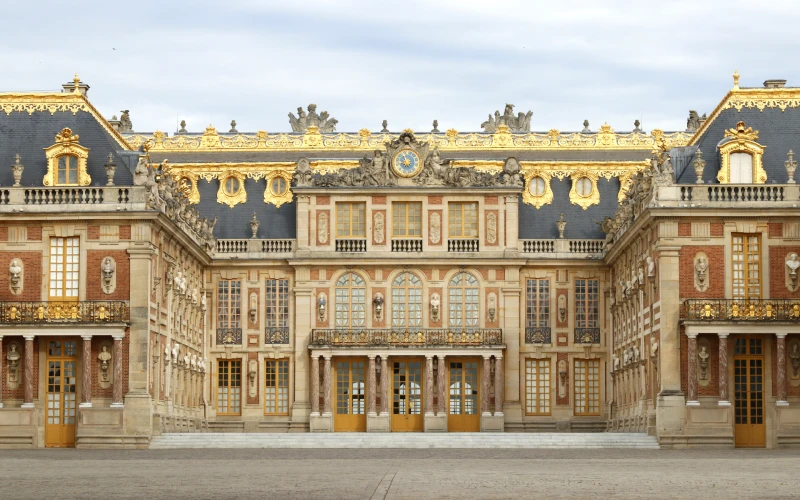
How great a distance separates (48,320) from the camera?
47.9 metres

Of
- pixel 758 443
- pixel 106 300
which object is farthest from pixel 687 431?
pixel 106 300

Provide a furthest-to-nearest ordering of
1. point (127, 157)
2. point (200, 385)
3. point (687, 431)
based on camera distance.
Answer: point (200, 385) < point (127, 157) < point (687, 431)

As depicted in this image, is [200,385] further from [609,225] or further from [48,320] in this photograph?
[609,225]

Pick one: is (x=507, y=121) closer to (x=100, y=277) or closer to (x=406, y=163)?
(x=406, y=163)

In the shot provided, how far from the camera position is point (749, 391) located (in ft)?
156

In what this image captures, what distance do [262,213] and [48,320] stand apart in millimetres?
16256

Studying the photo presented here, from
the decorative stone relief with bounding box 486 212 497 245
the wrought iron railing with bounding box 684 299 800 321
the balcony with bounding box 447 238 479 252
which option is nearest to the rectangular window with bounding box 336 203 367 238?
the balcony with bounding box 447 238 479 252

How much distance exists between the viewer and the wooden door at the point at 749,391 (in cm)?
4744

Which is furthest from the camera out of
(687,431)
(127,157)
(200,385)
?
(200,385)

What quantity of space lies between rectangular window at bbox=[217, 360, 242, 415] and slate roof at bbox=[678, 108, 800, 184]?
20.6 m

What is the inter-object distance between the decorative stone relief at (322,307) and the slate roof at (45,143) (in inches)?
450

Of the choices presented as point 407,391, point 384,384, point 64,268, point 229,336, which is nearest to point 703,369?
point 384,384

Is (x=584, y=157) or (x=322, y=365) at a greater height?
(x=584, y=157)

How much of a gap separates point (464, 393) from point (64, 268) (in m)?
18.2
